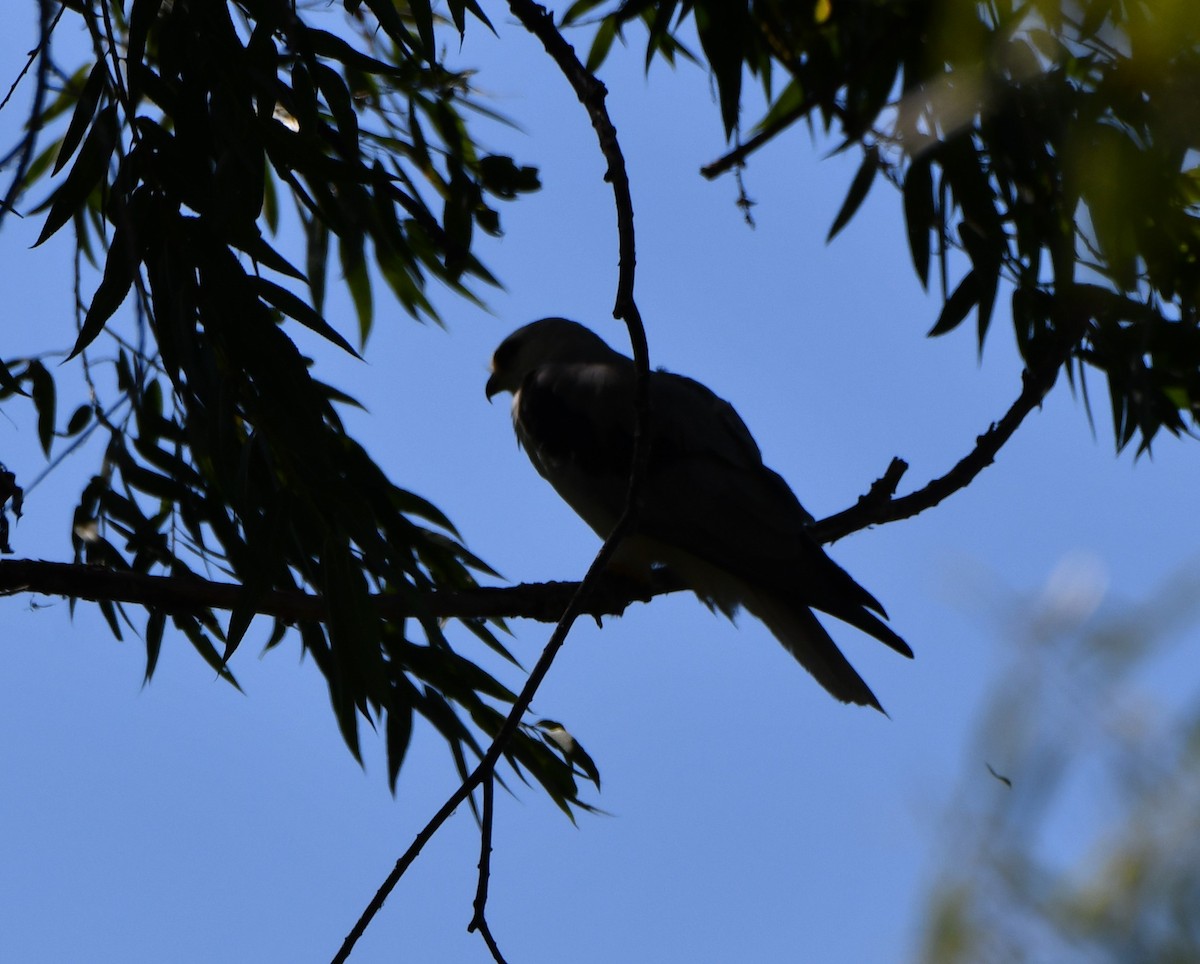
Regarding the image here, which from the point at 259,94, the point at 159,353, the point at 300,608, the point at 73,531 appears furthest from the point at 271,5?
the point at 73,531

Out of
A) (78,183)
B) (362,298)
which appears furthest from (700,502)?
(78,183)

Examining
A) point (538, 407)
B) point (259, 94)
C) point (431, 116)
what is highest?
point (431, 116)

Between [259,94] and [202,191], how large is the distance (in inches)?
12.3

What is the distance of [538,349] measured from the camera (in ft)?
19.3

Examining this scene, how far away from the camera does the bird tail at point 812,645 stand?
4012 mm

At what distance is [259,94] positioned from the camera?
3240 millimetres

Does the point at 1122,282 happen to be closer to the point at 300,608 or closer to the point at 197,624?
the point at 300,608

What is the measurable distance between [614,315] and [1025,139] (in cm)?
118

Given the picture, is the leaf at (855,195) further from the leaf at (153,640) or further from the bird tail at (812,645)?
the leaf at (153,640)

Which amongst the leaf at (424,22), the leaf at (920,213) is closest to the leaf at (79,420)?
the leaf at (424,22)

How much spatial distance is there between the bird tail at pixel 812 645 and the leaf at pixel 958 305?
0.91 meters

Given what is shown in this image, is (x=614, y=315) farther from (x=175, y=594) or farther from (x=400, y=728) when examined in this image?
(x=400, y=728)

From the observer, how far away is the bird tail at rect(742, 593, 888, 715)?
401 cm

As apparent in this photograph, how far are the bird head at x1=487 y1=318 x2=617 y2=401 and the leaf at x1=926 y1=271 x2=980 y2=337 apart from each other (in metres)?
1.85
